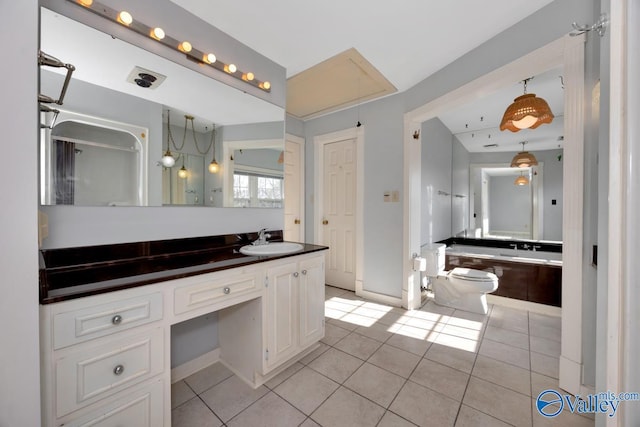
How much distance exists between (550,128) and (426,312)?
11.3 ft

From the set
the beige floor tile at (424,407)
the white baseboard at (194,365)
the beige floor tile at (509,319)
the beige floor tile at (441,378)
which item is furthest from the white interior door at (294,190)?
the beige floor tile at (509,319)

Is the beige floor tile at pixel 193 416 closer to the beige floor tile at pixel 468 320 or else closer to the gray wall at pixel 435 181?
the beige floor tile at pixel 468 320

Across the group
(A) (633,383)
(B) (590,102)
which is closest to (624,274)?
(A) (633,383)

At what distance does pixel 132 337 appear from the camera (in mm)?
1001

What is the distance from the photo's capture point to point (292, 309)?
1.72 meters

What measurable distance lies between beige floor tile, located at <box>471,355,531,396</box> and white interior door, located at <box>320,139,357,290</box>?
70.7 inches

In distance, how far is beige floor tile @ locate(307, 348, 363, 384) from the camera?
5.61 feet

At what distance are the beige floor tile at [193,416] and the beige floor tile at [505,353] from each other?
2044 millimetres

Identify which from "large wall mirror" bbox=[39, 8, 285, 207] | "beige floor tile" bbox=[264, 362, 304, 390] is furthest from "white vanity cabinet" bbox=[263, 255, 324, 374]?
"large wall mirror" bbox=[39, 8, 285, 207]

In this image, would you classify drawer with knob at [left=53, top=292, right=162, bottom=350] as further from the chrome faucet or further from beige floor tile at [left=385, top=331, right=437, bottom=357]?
beige floor tile at [left=385, top=331, right=437, bottom=357]

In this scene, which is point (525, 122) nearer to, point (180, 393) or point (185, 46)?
point (185, 46)

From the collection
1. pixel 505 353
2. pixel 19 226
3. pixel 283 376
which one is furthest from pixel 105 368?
pixel 505 353

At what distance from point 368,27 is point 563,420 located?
280 centimetres

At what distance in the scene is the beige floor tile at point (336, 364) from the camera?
1.71m
